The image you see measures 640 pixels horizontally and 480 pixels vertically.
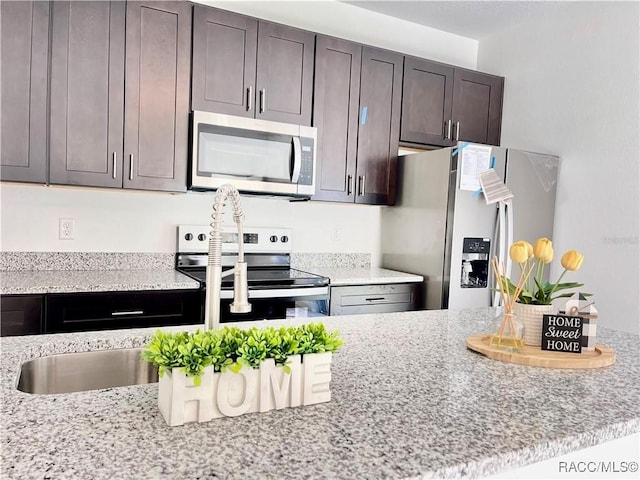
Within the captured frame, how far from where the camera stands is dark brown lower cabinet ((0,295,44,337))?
6.82ft

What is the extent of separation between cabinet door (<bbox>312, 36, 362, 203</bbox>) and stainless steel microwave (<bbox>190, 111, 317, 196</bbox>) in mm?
126

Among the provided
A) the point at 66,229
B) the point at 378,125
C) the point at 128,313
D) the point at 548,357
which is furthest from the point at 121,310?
the point at 378,125

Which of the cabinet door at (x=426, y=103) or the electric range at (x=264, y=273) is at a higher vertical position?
the cabinet door at (x=426, y=103)

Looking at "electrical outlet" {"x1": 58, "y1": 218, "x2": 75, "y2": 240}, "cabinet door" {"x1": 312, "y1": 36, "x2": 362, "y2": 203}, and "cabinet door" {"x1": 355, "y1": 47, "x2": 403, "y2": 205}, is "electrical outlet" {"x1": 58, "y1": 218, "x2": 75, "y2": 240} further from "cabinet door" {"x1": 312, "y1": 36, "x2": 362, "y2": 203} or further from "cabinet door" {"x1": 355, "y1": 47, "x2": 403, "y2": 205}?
"cabinet door" {"x1": 355, "y1": 47, "x2": 403, "y2": 205}

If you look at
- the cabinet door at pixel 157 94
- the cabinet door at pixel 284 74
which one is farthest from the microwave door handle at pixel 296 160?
the cabinet door at pixel 157 94

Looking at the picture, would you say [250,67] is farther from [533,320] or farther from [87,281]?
[533,320]

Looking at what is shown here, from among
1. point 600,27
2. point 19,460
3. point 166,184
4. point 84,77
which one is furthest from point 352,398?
point 600,27

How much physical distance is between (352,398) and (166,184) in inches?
77.7

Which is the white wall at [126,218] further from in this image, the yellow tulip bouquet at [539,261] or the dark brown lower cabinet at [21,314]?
the yellow tulip bouquet at [539,261]

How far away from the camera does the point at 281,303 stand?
8.77ft

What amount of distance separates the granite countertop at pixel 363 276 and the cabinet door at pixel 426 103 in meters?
0.95

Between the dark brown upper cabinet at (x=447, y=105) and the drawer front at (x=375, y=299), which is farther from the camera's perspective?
the dark brown upper cabinet at (x=447, y=105)

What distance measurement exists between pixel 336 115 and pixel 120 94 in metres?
1.31

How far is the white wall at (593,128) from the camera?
288cm
